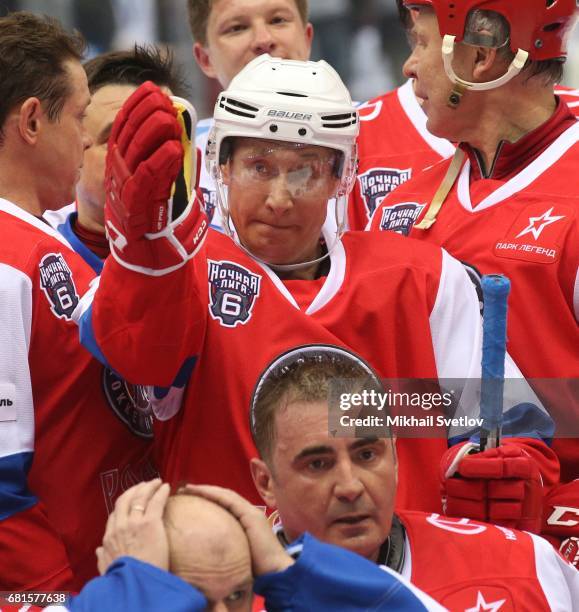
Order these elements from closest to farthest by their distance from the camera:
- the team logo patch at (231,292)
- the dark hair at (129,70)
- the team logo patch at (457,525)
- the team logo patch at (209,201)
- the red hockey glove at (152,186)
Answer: the red hockey glove at (152,186) → the team logo patch at (457,525) → the team logo patch at (231,292) → the dark hair at (129,70) → the team logo patch at (209,201)

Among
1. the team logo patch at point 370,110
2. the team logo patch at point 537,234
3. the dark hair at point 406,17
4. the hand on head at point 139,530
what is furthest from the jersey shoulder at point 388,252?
the team logo patch at point 370,110

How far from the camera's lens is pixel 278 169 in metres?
2.90

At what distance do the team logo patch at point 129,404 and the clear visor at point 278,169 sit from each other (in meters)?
0.47

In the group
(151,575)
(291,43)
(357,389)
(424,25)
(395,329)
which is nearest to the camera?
(151,575)

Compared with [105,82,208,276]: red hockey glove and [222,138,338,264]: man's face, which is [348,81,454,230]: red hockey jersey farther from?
[105,82,208,276]: red hockey glove

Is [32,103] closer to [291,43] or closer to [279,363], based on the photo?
[279,363]

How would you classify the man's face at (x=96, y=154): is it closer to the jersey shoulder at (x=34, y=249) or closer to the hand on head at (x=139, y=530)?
the jersey shoulder at (x=34, y=249)

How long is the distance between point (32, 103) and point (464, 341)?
104cm

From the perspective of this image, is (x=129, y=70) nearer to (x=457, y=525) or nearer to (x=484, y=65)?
(x=484, y=65)

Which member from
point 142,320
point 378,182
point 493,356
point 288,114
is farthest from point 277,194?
point 378,182

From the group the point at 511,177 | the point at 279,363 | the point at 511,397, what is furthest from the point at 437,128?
the point at 279,363

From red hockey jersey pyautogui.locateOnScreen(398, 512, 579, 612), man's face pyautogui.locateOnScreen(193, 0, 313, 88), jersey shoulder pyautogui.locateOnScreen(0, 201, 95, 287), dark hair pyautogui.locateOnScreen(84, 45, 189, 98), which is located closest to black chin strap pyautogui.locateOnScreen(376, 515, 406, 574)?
red hockey jersey pyautogui.locateOnScreen(398, 512, 579, 612)

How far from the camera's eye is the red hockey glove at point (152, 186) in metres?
2.37

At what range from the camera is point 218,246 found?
2.93 metres
